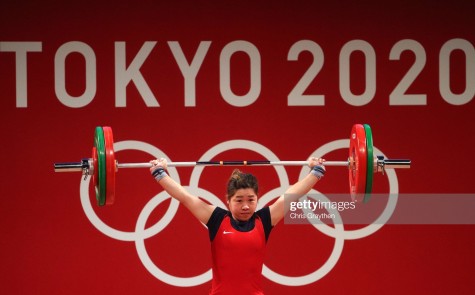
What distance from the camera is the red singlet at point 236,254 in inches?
149

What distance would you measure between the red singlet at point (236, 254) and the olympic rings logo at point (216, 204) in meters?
1.34

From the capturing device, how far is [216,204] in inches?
205

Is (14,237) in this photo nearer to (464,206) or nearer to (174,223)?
(174,223)

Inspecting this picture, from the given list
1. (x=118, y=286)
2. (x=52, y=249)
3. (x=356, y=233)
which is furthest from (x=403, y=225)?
(x=52, y=249)

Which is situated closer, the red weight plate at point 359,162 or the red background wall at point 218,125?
the red weight plate at point 359,162

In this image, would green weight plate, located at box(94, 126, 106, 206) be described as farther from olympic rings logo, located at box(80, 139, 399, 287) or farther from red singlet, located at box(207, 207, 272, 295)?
olympic rings logo, located at box(80, 139, 399, 287)

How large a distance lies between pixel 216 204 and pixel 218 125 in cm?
52

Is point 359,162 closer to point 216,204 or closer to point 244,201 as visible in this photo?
point 244,201

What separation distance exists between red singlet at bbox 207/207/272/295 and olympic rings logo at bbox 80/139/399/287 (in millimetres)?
1336

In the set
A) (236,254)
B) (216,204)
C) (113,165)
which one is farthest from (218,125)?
(236,254)

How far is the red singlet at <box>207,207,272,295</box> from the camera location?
3.78 meters

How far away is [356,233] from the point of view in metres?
5.23

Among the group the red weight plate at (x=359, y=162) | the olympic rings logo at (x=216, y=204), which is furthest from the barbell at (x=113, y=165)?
the olympic rings logo at (x=216, y=204)

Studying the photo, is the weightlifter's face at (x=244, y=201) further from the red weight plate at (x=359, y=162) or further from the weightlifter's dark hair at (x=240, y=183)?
the red weight plate at (x=359, y=162)
